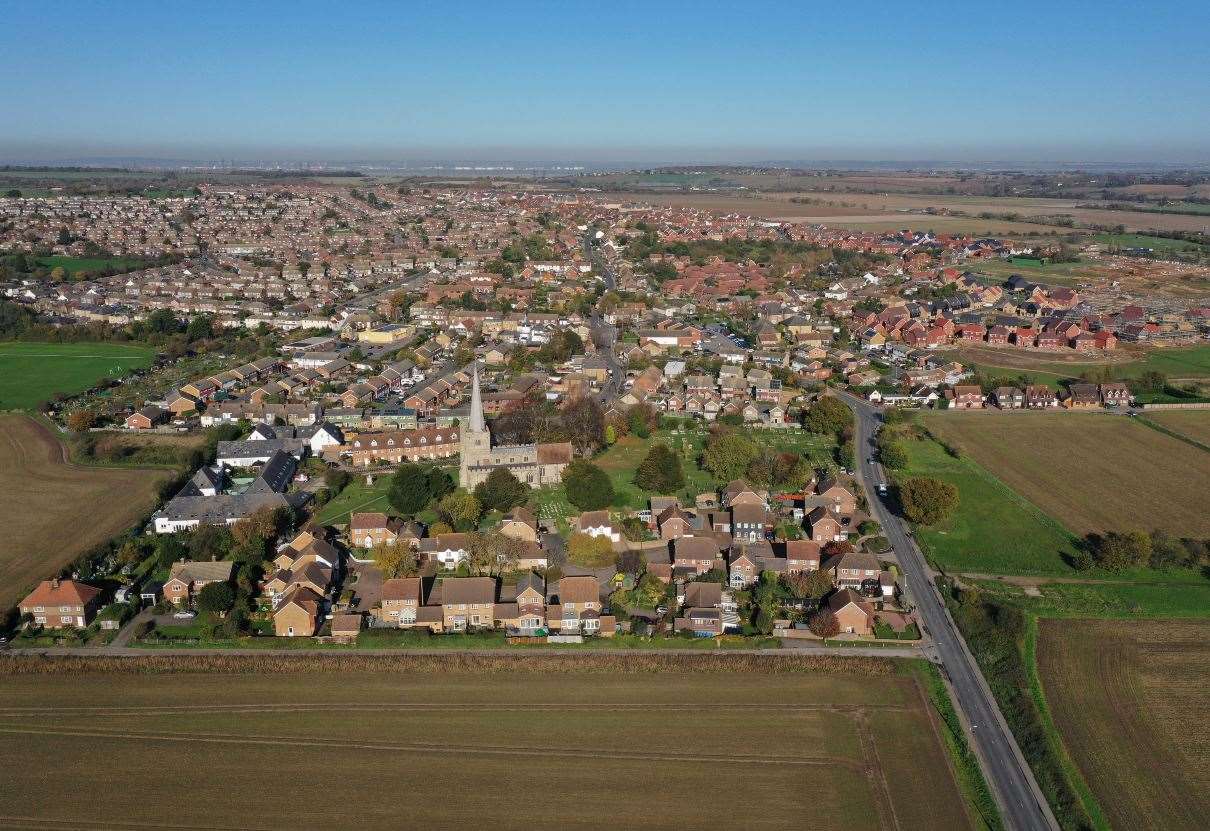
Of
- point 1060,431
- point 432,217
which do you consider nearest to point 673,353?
point 1060,431

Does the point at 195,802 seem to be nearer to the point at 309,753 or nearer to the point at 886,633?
the point at 309,753

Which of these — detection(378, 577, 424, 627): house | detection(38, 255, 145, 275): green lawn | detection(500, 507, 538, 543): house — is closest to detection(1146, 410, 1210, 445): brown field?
detection(500, 507, 538, 543): house

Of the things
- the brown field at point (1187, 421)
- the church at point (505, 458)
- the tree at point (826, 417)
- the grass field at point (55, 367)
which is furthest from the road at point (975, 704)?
the grass field at point (55, 367)

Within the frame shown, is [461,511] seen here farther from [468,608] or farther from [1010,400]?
[1010,400]

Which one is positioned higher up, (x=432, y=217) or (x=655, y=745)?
(x=432, y=217)

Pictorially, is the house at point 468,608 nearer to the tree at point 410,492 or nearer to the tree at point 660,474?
the tree at point 410,492

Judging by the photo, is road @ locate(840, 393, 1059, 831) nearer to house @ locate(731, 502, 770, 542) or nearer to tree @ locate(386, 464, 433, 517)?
house @ locate(731, 502, 770, 542)
